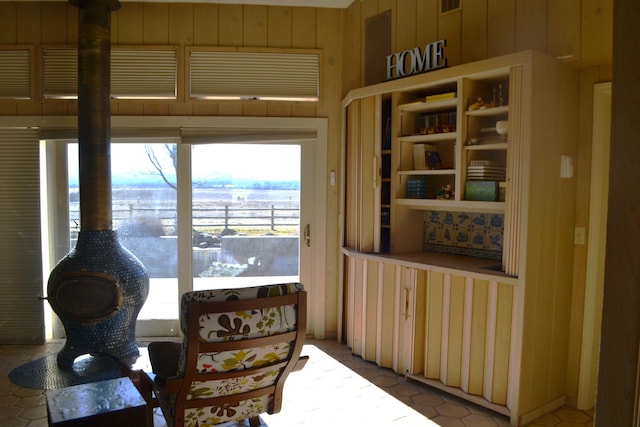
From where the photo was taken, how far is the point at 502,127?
2.97 m

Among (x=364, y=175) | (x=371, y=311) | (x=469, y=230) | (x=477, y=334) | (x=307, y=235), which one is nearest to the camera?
(x=477, y=334)

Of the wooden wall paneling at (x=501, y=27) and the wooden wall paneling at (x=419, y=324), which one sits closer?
the wooden wall paneling at (x=501, y=27)

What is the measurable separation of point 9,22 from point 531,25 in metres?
4.33

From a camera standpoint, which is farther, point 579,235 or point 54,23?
point 54,23

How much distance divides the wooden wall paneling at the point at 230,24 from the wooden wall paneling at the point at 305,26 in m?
0.48

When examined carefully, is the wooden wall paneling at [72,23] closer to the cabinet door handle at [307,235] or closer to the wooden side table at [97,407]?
the cabinet door handle at [307,235]

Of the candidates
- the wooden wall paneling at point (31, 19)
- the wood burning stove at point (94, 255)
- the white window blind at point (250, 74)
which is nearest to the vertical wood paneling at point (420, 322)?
the white window blind at point (250, 74)

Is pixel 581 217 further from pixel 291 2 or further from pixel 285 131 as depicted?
pixel 291 2

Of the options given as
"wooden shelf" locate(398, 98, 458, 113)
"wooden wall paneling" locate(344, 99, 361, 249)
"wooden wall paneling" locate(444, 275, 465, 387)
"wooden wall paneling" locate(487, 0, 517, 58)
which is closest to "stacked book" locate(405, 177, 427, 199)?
"wooden wall paneling" locate(344, 99, 361, 249)

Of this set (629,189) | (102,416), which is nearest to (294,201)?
(102,416)

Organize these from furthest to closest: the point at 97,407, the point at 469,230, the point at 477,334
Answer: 1. the point at 469,230
2. the point at 477,334
3. the point at 97,407

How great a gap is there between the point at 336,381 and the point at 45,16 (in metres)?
4.00

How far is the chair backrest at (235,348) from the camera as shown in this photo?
6.66ft

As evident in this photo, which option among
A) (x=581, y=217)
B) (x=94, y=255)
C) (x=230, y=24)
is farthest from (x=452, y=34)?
(x=94, y=255)
